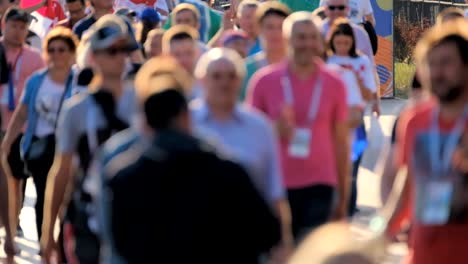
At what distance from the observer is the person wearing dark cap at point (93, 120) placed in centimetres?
721

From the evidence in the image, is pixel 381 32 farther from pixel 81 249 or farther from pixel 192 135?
pixel 192 135

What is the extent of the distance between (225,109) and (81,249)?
1.08 metres

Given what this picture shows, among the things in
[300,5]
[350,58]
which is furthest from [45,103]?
[300,5]

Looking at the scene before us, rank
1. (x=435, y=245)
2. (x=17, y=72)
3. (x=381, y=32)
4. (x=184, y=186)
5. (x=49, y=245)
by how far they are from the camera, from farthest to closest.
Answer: (x=381, y=32), (x=17, y=72), (x=49, y=245), (x=435, y=245), (x=184, y=186)

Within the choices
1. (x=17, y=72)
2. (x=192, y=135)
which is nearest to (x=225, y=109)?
(x=192, y=135)

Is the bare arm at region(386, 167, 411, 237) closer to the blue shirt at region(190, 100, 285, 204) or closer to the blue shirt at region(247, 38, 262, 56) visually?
the blue shirt at region(190, 100, 285, 204)

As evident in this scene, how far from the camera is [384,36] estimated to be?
865 inches

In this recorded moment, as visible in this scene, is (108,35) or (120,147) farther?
(108,35)

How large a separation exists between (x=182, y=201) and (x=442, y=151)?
140cm

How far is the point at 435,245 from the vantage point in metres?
5.91

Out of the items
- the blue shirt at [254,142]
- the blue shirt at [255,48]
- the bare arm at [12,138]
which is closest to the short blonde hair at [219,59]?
the blue shirt at [254,142]

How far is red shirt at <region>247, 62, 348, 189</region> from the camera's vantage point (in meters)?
7.95

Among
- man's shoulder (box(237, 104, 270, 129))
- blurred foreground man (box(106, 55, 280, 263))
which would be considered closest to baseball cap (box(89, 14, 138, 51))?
man's shoulder (box(237, 104, 270, 129))

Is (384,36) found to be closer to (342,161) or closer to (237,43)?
(237,43)
